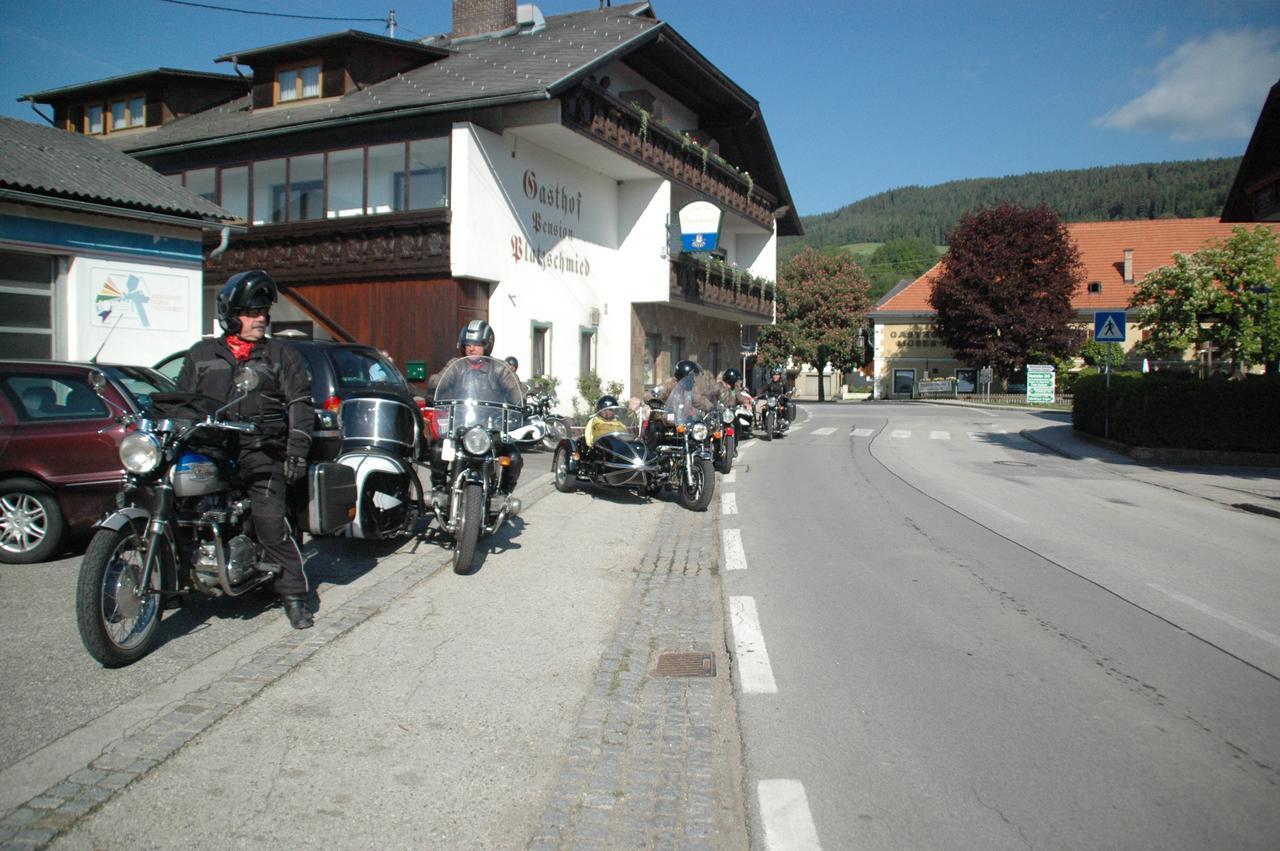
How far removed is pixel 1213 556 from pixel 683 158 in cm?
2028

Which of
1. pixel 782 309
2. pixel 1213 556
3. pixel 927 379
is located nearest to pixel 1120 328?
pixel 1213 556

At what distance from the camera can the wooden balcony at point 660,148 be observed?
2000cm

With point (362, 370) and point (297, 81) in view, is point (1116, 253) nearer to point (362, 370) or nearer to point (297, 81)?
point (297, 81)

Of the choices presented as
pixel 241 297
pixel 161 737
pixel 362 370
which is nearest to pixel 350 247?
pixel 362 370

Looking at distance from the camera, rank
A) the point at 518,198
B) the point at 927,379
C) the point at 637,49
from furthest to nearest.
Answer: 1. the point at 927,379
2. the point at 637,49
3. the point at 518,198

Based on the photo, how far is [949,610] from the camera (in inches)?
245

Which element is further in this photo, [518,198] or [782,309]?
[782,309]

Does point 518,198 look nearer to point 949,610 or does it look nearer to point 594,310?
point 594,310

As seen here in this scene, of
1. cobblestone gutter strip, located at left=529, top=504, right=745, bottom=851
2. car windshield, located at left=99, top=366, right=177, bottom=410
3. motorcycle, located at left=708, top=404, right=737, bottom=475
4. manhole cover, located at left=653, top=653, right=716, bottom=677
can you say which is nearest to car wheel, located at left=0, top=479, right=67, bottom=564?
car windshield, located at left=99, top=366, right=177, bottom=410

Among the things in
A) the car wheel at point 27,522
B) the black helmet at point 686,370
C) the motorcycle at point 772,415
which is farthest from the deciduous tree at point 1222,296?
the car wheel at point 27,522

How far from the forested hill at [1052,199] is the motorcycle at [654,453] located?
84922mm

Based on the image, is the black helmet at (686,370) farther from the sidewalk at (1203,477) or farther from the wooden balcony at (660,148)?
the wooden balcony at (660,148)

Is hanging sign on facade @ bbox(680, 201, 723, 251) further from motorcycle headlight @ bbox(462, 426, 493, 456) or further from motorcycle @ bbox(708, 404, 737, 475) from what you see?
motorcycle headlight @ bbox(462, 426, 493, 456)

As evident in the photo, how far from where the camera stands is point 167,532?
16.0ft
